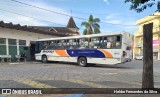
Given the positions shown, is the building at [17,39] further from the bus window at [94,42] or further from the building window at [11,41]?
the bus window at [94,42]

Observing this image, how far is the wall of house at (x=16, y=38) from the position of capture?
28192 mm

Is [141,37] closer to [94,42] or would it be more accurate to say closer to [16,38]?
[16,38]

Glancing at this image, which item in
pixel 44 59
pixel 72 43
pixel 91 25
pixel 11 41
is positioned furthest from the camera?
pixel 91 25

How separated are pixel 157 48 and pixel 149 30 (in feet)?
163

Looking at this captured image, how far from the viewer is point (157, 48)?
55.8 meters

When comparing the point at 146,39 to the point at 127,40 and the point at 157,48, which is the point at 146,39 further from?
the point at 157,48

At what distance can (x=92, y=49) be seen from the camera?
74.6ft

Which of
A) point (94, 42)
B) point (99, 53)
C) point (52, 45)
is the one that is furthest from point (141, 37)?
point (99, 53)

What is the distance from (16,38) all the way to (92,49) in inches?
453

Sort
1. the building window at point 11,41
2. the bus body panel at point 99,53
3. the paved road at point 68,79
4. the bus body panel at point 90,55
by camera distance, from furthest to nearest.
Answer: the building window at point 11,41 → the bus body panel at point 90,55 → the bus body panel at point 99,53 → the paved road at point 68,79

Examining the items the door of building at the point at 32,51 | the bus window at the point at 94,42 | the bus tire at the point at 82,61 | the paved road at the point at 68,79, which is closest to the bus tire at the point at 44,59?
the door of building at the point at 32,51

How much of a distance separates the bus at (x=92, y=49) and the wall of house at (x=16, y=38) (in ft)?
14.5

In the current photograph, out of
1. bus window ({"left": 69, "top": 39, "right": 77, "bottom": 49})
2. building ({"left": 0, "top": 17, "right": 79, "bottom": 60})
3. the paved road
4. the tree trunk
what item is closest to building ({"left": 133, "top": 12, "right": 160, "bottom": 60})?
Result: building ({"left": 0, "top": 17, "right": 79, "bottom": 60})

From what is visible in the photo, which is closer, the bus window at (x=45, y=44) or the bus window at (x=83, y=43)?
the bus window at (x=83, y=43)
